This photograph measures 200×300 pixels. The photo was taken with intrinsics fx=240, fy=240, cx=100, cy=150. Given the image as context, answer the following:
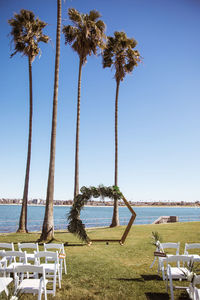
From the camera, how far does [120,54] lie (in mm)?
24438

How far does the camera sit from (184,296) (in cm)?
623

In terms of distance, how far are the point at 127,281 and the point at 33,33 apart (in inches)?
756

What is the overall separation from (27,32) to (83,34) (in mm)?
4493

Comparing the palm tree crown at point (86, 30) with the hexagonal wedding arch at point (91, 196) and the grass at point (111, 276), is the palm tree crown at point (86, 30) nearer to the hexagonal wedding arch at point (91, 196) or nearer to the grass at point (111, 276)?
the hexagonal wedding arch at point (91, 196)

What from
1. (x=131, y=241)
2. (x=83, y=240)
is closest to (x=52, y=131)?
(x=83, y=240)

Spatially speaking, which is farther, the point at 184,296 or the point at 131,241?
the point at 131,241

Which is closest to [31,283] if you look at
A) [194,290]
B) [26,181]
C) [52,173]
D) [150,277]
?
[194,290]

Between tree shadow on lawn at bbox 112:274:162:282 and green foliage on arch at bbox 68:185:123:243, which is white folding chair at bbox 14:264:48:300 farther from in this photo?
green foliage on arch at bbox 68:185:123:243

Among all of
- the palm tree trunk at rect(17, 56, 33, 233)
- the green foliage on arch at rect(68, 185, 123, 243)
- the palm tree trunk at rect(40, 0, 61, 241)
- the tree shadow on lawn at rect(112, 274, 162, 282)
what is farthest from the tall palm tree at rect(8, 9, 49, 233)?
the tree shadow on lawn at rect(112, 274, 162, 282)

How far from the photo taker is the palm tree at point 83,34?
62.6 feet

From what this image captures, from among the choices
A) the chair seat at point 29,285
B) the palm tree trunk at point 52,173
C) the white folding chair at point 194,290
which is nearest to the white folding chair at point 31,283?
the chair seat at point 29,285

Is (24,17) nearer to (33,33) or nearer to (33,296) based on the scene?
(33,33)

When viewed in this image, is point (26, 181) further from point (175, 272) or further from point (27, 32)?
point (175, 272)

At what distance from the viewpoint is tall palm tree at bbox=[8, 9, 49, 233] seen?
62.1ft
